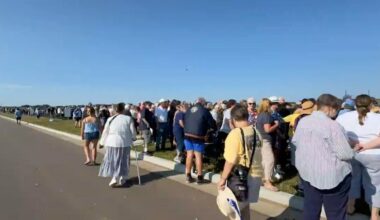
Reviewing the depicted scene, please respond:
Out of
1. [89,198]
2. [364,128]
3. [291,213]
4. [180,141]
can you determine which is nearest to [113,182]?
[89,198]

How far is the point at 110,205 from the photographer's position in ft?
26.4

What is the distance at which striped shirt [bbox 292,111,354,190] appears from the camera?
4.90 metres

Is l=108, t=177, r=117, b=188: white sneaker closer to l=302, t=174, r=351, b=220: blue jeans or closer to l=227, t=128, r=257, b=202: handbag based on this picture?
l=227, t=128, r=257, b=202: handbag

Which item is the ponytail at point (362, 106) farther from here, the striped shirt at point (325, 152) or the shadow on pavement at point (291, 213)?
the shadow on pavement at point (291, 213)

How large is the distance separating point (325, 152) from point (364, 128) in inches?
54.3

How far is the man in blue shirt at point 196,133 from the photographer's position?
9.73 meters

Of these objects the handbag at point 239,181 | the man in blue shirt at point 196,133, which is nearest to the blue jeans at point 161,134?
the man in blue shirt at point 196,133

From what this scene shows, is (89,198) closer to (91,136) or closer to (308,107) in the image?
(308,107)

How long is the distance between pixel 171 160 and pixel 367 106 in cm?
787

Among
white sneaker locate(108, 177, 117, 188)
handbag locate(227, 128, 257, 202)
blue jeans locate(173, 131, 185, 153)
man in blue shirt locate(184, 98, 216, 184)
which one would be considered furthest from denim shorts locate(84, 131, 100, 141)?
handbag locate(227, 128, 257, 202)

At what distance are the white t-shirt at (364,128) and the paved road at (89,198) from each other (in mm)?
1974

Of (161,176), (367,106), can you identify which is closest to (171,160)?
(161,176)

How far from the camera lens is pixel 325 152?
16.3 ft

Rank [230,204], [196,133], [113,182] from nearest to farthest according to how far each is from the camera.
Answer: [230,204] < [196,133] < [113,182]
